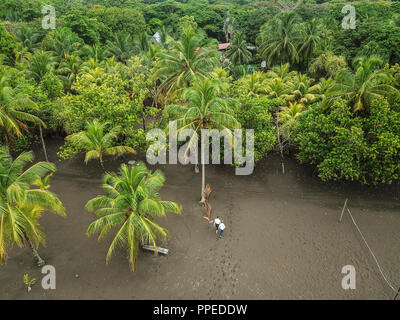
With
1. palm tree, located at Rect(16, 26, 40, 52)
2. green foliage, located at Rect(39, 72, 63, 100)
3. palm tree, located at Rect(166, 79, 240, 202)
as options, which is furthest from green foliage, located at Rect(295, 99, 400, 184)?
palm tree, located at Rect(16, 26, 40, 52)

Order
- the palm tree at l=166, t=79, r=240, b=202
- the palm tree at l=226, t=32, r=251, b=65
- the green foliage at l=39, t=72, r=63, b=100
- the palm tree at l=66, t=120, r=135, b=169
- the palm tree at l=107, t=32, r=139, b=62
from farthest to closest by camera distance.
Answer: the palm tree at l=226, t=32, r=251, b=65 → the palm tree at l=107, t=32, r=139, b=62 → the green foliage at l=39, t=72, r=63, b=100 → the palm tree at l=66, t=120, r=135, b=169 → the palm tree at l=166, t=79, r=240, b=202

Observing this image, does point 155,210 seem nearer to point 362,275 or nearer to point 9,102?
point 362,275

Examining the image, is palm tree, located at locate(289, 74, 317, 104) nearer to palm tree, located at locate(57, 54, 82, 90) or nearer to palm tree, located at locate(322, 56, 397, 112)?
palm tree, located at locate(322, 56, 397, 112)

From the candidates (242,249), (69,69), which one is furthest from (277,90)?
(69,69)

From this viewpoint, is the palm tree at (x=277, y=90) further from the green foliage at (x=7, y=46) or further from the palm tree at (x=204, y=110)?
the green foliage at (x=7, y=46)

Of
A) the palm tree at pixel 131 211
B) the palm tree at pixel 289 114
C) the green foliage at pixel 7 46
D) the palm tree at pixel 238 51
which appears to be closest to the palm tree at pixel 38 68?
the green foliage at pixel 7 46
